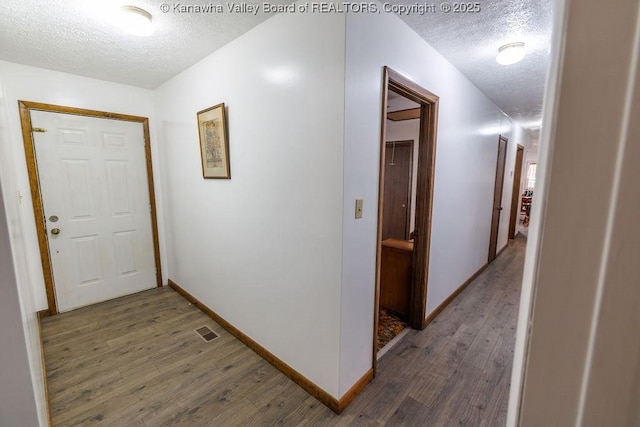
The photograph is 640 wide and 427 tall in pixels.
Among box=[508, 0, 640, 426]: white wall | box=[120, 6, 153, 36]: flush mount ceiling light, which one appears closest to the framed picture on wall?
box=[120, 6, 153, 36]: flush mount ceiling light

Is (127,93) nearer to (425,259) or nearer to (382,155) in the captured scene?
(382,155)

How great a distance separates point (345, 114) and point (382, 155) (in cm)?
43

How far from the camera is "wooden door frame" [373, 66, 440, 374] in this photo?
5.72 ft

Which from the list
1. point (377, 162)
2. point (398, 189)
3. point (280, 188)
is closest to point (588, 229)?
point (377, 162)

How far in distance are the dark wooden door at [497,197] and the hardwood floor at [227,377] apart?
1839mm

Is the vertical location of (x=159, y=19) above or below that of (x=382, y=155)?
above

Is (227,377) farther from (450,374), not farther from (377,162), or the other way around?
(377,162)

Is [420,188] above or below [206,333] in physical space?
above

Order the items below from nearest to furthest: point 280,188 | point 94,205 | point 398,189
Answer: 1. point 280,188
2. point 94,205
3. point 398,189

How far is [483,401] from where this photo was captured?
5.74 ft

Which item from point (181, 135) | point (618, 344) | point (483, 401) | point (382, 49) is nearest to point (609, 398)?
point (618, 344)

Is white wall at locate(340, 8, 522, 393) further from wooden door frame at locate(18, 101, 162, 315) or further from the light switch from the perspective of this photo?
wooden door frame at locate(18, 101, 162, 315)

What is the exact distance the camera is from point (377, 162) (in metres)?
1.69

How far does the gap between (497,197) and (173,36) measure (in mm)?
4652
